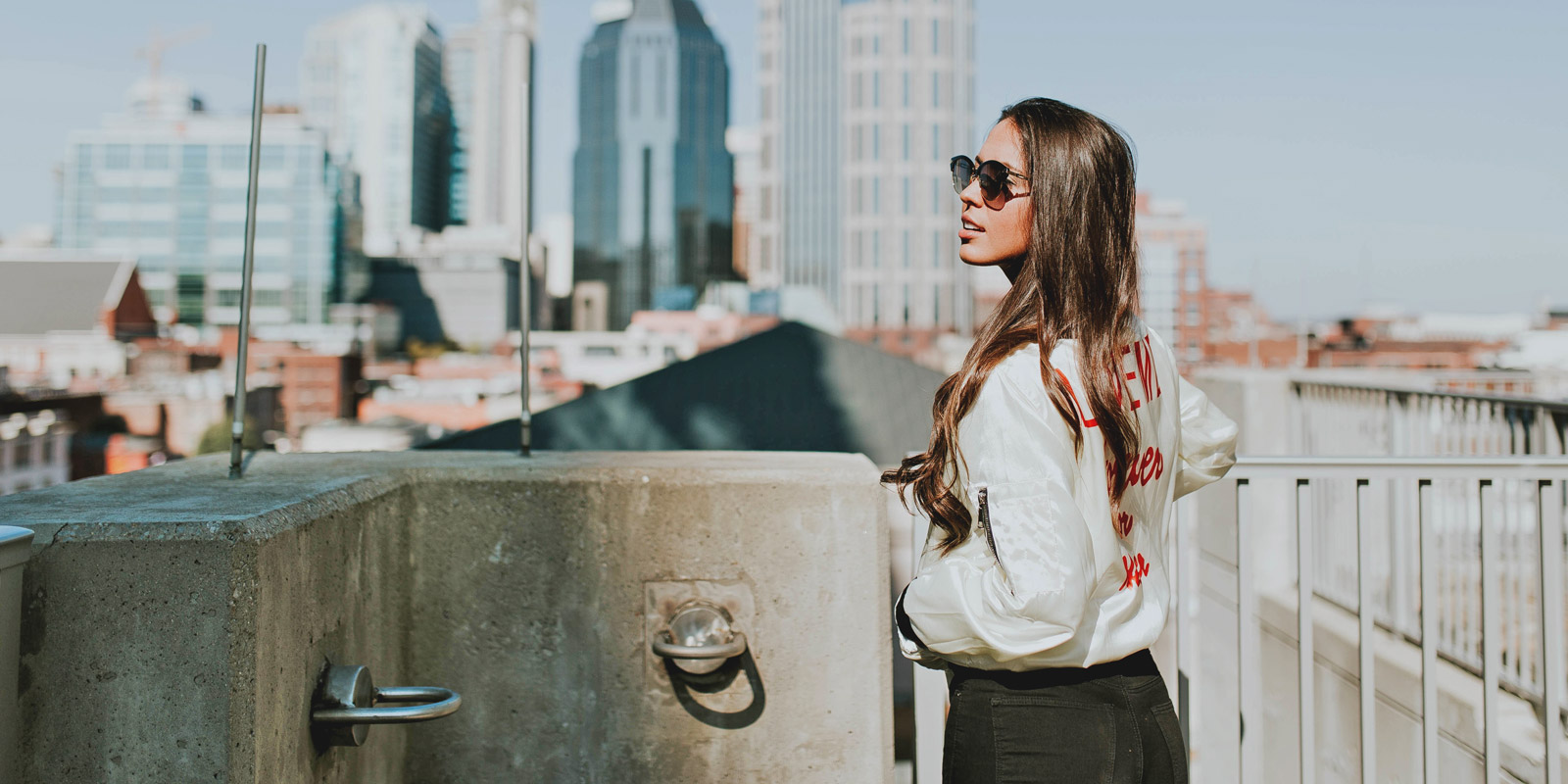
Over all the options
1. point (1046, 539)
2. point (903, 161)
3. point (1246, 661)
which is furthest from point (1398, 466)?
point (903, 161)

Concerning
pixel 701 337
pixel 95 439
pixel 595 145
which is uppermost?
pixel 595 145

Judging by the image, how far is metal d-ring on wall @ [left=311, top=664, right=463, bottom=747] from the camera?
58.8 inches

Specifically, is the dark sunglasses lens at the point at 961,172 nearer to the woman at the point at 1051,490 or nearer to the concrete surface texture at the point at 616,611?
the woman at the point at 1051,490

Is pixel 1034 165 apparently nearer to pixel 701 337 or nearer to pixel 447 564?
pixel 447 564

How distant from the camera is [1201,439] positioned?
1.49 metres

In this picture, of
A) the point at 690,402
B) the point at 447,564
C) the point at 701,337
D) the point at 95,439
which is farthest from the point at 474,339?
the point at 447,564

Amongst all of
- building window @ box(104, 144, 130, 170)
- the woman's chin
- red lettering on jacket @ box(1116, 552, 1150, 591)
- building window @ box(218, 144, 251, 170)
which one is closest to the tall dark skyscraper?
building window @ box(218, 144, 251, 170)

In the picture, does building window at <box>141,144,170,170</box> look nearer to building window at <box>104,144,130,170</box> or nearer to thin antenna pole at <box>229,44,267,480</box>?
building window at <box>104,144,130,170</box>

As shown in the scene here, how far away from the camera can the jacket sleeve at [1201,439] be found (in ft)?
4.88

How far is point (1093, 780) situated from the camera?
1225mm

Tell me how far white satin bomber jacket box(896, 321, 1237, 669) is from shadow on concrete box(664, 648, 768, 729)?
0.62 m

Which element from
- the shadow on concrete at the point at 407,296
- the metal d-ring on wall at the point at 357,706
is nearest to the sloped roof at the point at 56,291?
the shadow on concrete at the point at 407,296

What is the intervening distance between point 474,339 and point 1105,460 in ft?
430

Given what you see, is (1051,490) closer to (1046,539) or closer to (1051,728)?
(1046,539)
